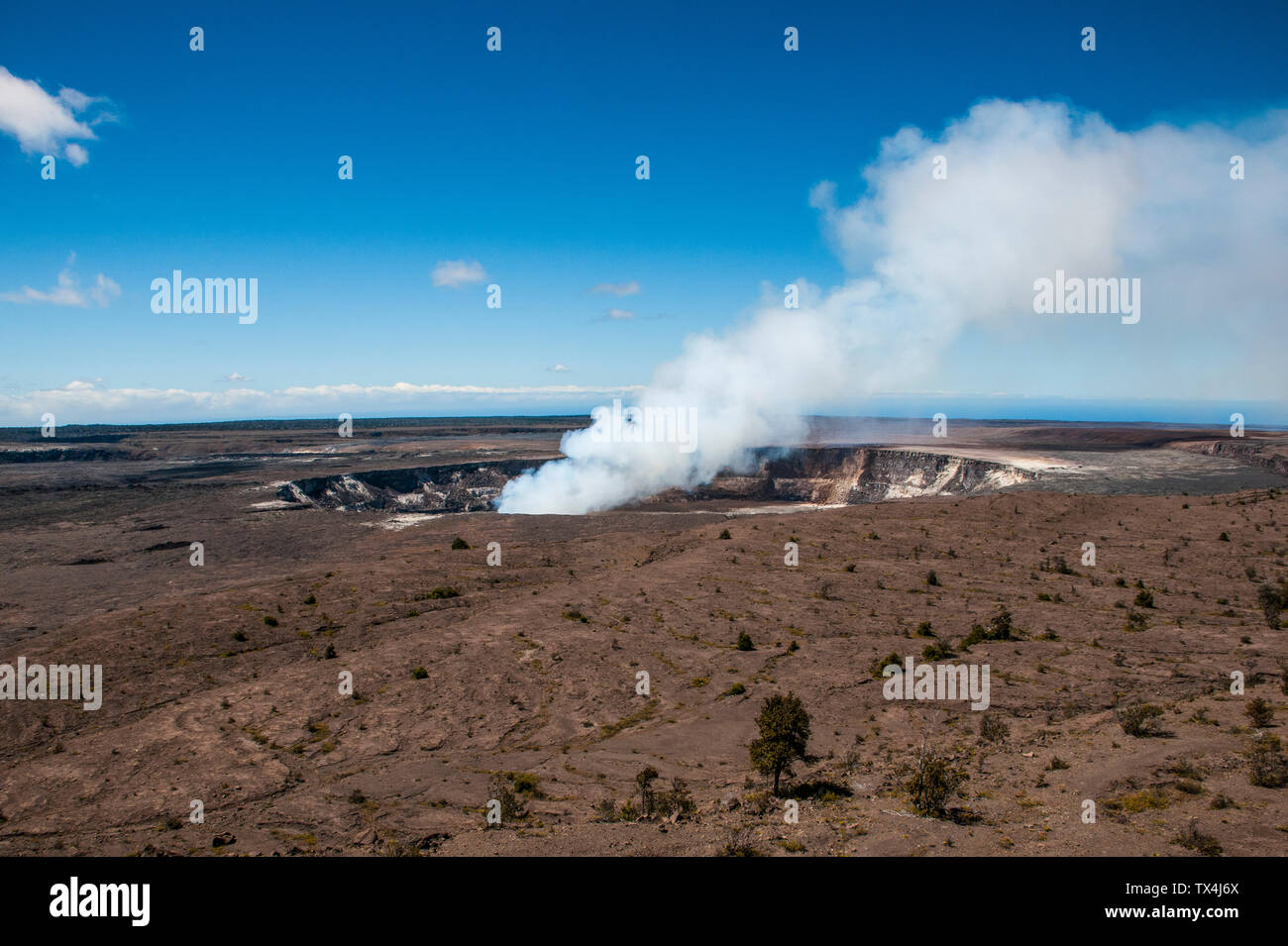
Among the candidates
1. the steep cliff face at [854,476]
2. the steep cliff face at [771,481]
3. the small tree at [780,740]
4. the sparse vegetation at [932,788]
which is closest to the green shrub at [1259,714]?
the sparse vegetation at [932,788]

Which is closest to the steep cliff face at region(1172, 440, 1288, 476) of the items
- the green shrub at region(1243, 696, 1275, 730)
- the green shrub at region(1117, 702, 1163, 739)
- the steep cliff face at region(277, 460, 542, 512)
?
the green shrub at region(1243, 696, 1275, 730)

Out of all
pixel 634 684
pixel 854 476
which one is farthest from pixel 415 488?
pixel 634 684

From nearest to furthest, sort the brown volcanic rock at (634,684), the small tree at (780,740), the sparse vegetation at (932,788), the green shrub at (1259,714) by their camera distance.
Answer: the sparse vegetation at (932,788)
the brown volcanic rock at (634,684)
the small tree at (780,740)
the green shrub at (1259,714)

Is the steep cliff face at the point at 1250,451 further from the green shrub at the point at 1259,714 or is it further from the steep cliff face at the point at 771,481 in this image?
the green shrub at the point at 1259,714

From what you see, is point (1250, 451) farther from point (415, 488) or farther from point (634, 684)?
point (415, 488)

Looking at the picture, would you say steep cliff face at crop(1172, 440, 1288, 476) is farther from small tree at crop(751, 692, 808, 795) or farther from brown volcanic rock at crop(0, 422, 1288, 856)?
small tree at crop(751, 692, 808, 795)

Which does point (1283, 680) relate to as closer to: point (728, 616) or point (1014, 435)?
point (728, 616)

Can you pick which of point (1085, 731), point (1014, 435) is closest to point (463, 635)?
point (1085, 731)
